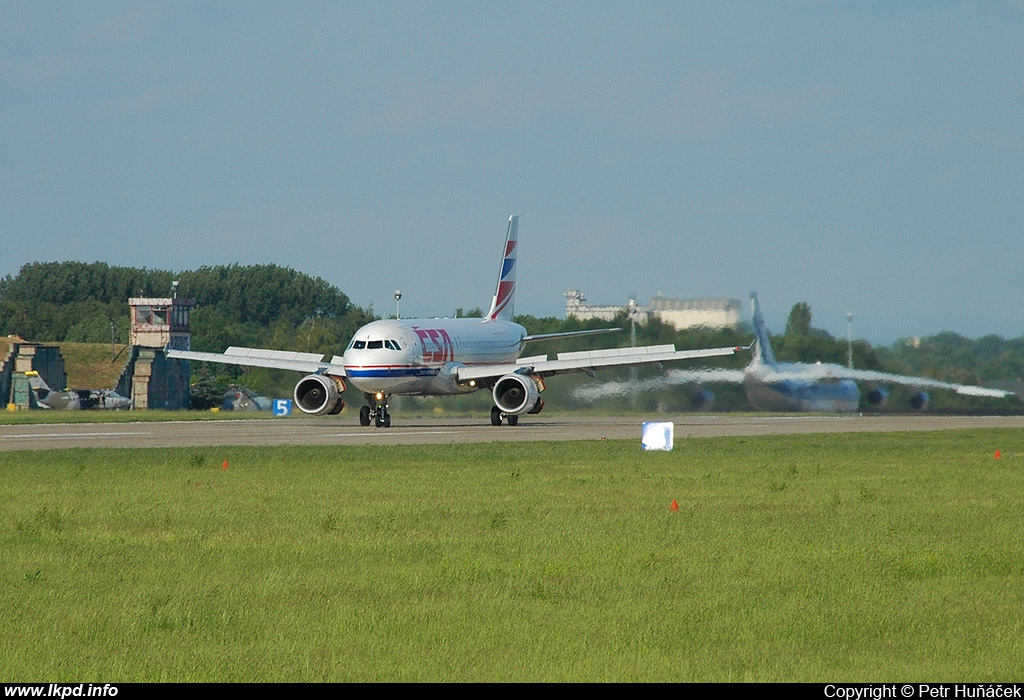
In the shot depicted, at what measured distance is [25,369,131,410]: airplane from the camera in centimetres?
8700

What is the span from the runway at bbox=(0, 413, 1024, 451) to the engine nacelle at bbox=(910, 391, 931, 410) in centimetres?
138

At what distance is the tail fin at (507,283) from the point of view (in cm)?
6219

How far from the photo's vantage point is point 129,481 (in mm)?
22469

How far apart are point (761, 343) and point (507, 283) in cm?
1283

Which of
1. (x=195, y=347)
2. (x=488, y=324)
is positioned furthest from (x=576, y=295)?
(x=488, y=324)

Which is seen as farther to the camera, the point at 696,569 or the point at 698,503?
the point at 698,503

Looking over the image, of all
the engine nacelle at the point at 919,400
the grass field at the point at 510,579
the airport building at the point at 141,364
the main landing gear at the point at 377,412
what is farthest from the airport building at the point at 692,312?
the airport building at the point at 141,364

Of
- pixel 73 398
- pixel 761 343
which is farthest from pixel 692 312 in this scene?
pixel 73 398

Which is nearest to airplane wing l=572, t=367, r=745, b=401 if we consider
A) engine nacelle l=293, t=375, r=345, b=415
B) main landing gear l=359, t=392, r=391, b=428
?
main landing gear l=359, t=392, r=391, b=428

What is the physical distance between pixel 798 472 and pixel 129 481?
12025 mm

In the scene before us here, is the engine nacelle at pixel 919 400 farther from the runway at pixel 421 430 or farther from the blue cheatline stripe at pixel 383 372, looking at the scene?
the blue cheatline stripe at pixel 383 372

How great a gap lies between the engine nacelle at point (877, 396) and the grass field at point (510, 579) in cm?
3680

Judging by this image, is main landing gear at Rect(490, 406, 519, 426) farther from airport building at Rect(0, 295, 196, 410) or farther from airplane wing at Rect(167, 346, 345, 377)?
airport building at Rect(0, 295, 196, 410)
